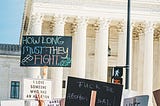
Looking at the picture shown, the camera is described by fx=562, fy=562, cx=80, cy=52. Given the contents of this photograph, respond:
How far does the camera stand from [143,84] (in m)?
47.5

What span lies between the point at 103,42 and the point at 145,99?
3219 centimetres

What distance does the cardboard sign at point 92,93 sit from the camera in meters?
12.7

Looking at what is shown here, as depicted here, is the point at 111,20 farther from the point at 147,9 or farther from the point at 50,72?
the point at 50,72

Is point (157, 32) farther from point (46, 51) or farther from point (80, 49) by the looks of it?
point (46, 51)

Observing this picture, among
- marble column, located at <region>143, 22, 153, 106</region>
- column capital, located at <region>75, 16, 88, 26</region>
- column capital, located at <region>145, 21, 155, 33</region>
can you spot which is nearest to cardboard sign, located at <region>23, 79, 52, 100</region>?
column capital, located at <region>75, 16, 88, 26</region>

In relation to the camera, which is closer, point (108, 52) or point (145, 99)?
point (145, 99)

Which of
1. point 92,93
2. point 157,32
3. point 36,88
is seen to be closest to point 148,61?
Answer: point 157,32

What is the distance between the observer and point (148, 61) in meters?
47.2

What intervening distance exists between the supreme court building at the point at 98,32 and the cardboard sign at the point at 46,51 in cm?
2403

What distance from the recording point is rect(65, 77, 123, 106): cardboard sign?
1270 centimetres

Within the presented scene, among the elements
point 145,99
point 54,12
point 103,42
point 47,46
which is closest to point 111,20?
point 103,42

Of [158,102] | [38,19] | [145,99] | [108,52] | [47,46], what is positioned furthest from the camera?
[108,52]

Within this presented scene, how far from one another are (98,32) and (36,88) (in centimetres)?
2946

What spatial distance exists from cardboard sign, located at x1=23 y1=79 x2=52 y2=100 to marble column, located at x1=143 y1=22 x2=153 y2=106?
29.6m
